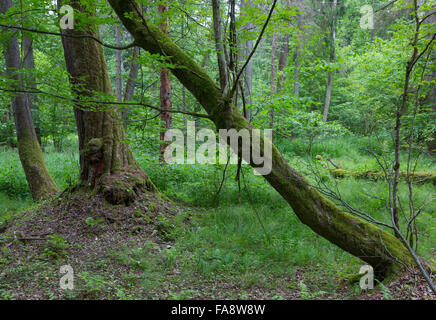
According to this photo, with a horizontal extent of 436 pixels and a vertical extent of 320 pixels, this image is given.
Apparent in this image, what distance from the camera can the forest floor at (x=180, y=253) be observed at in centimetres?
312

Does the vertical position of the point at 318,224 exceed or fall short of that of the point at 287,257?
it exceeds it

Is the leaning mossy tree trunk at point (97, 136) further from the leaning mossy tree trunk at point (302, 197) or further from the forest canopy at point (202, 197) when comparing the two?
the leaning mossy tree trunk at point (302, 197)

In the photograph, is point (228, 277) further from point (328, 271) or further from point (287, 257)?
point (328, 271)

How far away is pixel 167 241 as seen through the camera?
14.6 ft

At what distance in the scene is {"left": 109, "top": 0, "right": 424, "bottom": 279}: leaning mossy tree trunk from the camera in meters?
3.36

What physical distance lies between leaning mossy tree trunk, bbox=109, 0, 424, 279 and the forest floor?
0.31 m

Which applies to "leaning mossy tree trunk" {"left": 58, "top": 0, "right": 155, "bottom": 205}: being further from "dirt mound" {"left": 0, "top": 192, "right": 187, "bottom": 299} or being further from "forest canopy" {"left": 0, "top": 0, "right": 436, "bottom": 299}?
"dirt mound" {"left": 0, "top": 192, "right": 187, "bottom": 299}

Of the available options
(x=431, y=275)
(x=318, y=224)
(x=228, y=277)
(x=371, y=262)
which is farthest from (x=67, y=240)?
(x=431, y=275)

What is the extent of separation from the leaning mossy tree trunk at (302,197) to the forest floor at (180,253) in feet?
1.03

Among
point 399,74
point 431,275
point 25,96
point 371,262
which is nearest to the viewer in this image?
point 431,275

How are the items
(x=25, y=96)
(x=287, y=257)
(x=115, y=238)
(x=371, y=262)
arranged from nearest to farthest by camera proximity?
(x=371, y=262), (x=287, y=257), (x=115, y=238), (x=25, y=96)

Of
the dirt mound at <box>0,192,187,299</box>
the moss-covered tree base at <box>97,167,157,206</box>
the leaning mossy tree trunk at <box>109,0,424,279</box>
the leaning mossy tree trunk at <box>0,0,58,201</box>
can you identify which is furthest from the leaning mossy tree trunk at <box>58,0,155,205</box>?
the leaning mossy tree trunk at <box>0,0,58,201</box>

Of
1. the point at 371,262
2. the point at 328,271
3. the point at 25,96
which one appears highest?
the point at 25,96

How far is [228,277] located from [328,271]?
4.43 ft
